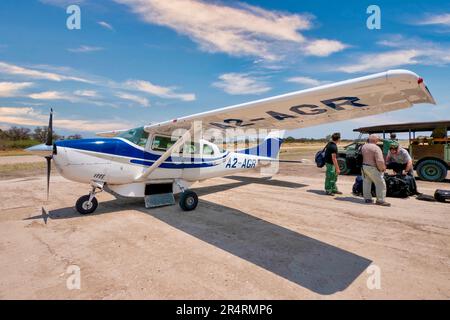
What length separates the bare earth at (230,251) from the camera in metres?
2.65

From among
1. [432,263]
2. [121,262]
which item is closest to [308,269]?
[432,263]

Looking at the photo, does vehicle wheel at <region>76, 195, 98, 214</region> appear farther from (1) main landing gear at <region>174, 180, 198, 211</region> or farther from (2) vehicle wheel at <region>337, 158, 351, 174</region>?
(2) vehicle wheel at <region>337, 158, 351, 174</region>

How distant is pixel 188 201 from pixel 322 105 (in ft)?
12.5

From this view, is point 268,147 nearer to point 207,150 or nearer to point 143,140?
point 207,150

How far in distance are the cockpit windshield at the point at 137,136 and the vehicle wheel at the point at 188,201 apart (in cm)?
185

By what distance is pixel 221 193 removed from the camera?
8336 mm

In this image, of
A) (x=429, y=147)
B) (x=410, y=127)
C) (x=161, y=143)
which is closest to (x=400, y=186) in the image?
(x=429, y=147)

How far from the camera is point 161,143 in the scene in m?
6.81

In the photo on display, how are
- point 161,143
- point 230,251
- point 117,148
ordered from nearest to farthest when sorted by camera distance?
point 230,251, point 117,148, point 161,143

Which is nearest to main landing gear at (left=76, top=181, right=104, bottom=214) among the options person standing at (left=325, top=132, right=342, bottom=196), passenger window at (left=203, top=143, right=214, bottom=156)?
passenger window at (left=203, top=143, right=214, bottom=156)
